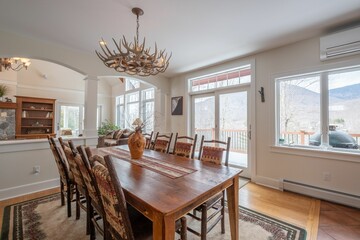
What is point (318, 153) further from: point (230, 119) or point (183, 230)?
point (183, 230)

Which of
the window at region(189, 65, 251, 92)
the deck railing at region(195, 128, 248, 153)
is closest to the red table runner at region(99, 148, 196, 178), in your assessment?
the deck railing at region(195, 128, 248, 153)

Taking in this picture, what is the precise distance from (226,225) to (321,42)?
297 cm

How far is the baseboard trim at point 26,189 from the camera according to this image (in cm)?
250

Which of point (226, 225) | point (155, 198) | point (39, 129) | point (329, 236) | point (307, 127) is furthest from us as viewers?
point (39, 129)

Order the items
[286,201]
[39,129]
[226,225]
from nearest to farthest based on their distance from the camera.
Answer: [226,225], [286,201], [39,129]

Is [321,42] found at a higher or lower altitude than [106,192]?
higher

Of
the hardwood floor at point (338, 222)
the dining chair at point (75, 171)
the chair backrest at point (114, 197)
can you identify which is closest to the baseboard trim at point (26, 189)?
the dining chair at point (75, 171)

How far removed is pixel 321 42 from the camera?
2.52 metres

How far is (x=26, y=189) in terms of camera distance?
266cm

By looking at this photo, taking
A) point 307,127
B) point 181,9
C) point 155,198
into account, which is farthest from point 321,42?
point 155,198

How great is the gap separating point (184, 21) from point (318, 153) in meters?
2.87

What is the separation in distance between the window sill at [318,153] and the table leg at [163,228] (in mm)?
2735

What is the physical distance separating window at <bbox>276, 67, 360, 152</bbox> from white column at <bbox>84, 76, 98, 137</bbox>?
3608 millimetres

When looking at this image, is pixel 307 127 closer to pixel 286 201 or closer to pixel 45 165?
pixel 286 201
